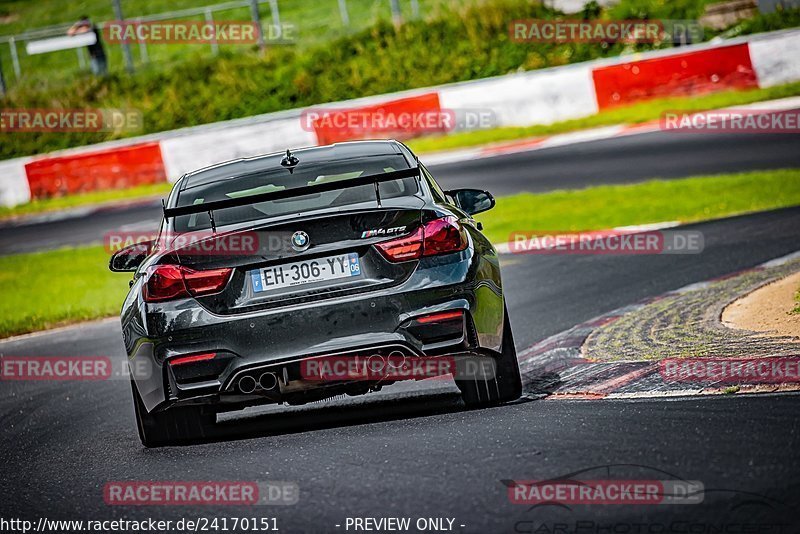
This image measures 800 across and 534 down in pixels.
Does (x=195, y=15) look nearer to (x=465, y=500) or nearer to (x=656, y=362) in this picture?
(x=656, y=362)

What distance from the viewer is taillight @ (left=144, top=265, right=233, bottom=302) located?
6270 mm

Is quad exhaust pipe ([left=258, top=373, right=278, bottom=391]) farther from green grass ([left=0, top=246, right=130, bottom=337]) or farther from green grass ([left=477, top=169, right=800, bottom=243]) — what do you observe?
green grass ([left=477, top=169, right=800, bottom=243])

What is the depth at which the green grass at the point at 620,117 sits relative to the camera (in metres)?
22.7

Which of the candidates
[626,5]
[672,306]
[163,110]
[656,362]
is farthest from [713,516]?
[163,110]

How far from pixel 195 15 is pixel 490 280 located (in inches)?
1097
